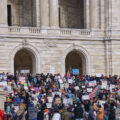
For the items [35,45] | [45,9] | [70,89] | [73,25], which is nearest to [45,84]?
[70,89]

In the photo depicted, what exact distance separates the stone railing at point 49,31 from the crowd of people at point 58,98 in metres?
5.92

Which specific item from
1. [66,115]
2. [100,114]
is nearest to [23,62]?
[66,115]

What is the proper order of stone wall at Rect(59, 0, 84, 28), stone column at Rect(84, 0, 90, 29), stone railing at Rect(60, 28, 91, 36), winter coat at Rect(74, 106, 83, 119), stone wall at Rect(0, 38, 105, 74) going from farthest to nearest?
1. stone wall at Rect(59, 0, 84, 28)
2. stone column at Rect(84, 0, 90, 29)
3. stone railing at Rect(60, 28, 91, 36)
4. stone wall at Rect(0, 38, 105, 74)
5. winter coat at Rect(74, 106, 83, 119)

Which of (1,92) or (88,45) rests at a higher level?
(88,45)

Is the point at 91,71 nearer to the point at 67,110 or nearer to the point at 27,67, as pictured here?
the point at 27,67

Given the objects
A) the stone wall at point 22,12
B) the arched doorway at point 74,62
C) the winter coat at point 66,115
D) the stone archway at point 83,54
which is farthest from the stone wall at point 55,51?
the winter coat at point 66,115

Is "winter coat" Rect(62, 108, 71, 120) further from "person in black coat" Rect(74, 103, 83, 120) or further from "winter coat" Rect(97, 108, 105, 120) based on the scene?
"winter coat" Rect(97, 108, 105, 120)

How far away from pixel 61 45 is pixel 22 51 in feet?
17.5

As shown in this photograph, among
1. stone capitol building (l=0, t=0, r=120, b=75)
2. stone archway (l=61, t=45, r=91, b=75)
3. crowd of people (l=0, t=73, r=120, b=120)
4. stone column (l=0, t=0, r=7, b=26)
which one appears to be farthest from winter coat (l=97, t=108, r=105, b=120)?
stone archway (l=61, t=45, r=91, b=75)

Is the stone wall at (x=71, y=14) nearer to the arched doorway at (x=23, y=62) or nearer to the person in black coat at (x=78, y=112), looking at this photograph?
the arched doorway at (x=23, y=62)

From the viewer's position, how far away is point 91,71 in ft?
179

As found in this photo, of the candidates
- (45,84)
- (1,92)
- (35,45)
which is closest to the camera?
(1,92)

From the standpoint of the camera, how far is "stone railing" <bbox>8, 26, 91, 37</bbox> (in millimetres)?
51209

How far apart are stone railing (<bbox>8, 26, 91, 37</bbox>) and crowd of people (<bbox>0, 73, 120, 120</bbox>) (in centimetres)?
592
